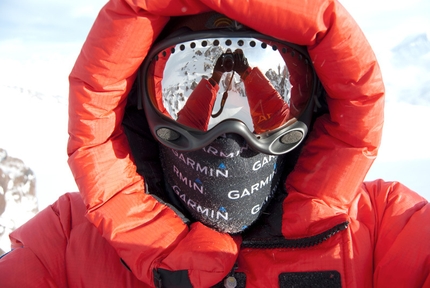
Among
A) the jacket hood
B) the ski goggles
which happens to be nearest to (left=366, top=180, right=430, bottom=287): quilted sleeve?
the jacket hood

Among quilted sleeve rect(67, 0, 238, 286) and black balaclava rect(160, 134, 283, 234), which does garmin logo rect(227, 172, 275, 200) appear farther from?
quilted sleeve rect(67, 0, 238, 286)

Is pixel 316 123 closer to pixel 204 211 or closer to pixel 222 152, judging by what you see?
pixel 222 152

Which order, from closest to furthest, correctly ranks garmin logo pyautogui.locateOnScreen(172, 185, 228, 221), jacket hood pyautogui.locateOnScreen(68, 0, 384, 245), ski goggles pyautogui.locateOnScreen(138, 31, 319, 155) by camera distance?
jacket hood pyautogui.locateOnScreen(68, 0, 384, 245) → ski goggles pyautogui.locateOnScreen(138, 31, 319, 155) → garmin logo pyautogui.locateOnScreen(172, 185, 228, 221)

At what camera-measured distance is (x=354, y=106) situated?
1104 millimetres

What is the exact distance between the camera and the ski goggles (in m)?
1.12

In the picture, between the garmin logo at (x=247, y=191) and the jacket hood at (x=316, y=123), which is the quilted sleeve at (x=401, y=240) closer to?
the jacket hood at (x=316, y=123)

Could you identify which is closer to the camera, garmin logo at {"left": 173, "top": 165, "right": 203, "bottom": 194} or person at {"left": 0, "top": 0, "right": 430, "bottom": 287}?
person at {"left": 0, "top": 0, "right": 430, "bottom": 287}

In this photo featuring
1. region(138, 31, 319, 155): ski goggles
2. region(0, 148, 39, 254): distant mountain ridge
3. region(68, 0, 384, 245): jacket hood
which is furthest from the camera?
region(0, 148, 39, 254): distant mountain ridge

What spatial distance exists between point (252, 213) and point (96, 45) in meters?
0.69

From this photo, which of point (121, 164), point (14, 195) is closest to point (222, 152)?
point (121, 164)

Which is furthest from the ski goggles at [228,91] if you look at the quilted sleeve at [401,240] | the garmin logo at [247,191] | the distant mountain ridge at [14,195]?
the distant mountain ridge at [14,195]

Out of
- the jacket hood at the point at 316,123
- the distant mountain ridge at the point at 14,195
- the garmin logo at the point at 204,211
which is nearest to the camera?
the jacket hood at the point at 316,123

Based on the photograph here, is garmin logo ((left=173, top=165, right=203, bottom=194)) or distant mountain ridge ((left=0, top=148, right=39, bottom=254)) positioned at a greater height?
garmin logo ((left=173, top=165, right=203, bottom=194))

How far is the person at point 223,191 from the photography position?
1052 mm
